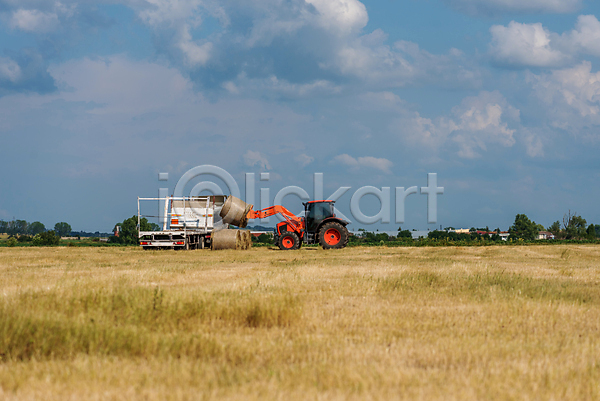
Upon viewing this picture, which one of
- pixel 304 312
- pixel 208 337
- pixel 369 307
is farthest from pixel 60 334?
pixel 369 307

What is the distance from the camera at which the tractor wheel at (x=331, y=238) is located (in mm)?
27469

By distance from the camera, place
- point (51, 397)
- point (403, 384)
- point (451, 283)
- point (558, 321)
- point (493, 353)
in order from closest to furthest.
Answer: point (51, 397) → point (403, 384) → point (493, 353) → point (558, 321) → point (451, 283)

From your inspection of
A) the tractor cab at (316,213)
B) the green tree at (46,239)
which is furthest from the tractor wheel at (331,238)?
the green tree at (46,239)

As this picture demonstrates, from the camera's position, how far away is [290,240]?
93.5 ft

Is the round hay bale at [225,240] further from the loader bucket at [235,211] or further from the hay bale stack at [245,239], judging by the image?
the loader bucket at [235,211]

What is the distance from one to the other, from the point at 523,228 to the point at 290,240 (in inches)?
3901

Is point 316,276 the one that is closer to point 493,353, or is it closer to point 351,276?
point 351,276

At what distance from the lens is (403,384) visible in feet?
15.3

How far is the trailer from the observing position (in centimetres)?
2606

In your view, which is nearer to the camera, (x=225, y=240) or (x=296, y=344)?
(x=296, y=344)

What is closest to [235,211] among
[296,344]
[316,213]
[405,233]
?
[316,213]

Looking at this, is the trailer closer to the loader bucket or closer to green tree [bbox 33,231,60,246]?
the loader bucket

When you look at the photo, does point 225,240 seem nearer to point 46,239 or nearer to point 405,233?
point 46,239

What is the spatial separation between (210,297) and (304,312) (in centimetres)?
146
